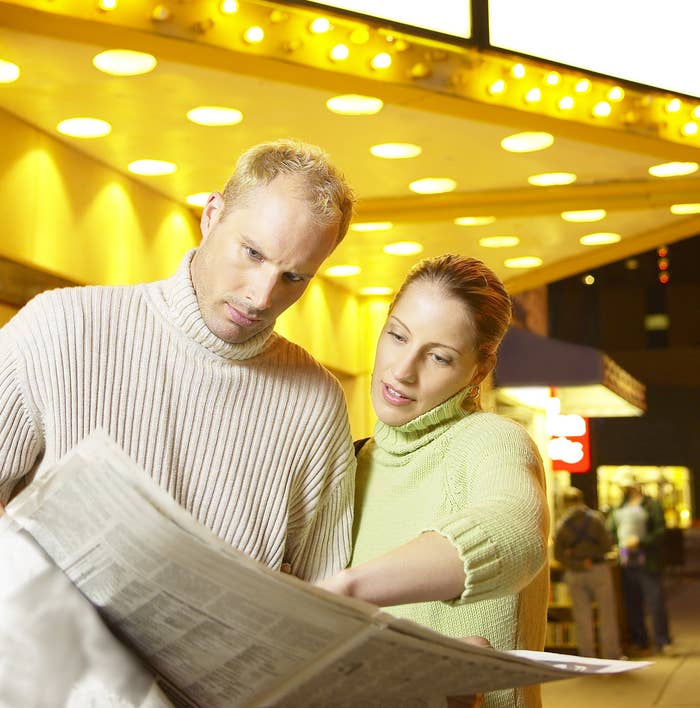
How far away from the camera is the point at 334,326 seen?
1097 cm

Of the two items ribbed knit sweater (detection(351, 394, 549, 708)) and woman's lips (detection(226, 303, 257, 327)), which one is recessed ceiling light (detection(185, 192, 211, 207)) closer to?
ribbed knit sweater (detection(351, 394, 549, 708))

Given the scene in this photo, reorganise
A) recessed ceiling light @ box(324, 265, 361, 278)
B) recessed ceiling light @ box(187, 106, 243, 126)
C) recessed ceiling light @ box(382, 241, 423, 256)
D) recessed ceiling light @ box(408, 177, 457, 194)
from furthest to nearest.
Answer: recessed ceiling light @ box(324, 265, 361, 278) < recessed ceiling light @ box(382, 241, 423, 256) < recessed ceiling light @ box(408, 177, 457, 194) < recessed ceiling light @ box(187, 106, 243, 126)

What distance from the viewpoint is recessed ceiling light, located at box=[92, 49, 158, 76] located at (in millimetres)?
4805

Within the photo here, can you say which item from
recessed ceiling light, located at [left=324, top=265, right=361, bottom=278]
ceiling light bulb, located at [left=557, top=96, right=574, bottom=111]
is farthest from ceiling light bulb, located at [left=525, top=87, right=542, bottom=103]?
recessed ceiling light, located at [left=324, top=265, right=361, bottom=278]

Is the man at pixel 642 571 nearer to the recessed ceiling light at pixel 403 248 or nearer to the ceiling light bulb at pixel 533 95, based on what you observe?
the recessed ceiling light at pixel 403 248

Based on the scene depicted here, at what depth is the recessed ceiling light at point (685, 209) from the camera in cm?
781

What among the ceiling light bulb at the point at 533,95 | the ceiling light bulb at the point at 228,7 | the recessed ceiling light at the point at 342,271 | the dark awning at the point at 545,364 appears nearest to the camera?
the ceiling light bulb at the point at 228,7

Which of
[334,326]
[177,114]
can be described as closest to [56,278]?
[177,114]

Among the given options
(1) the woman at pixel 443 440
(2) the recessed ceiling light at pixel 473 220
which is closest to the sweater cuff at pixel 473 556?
(1) the woman at pixel 443 440

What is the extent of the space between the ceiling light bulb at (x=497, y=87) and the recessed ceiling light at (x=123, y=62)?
1.49 metres

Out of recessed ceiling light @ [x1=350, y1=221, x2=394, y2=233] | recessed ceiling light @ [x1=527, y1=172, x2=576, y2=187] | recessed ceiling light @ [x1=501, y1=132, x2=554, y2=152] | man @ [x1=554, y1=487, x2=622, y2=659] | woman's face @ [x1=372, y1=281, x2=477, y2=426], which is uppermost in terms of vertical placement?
recessed ceiling light @ [x1=350, y1=221, x2=394, y2=233]

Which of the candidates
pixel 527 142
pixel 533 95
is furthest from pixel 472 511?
pixel 527 142

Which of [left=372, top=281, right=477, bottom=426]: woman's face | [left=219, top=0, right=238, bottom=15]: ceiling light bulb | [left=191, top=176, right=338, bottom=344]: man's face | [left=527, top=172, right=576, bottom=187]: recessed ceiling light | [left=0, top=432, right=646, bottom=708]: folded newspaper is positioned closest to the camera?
[left=0, top=432, right=646, bottom=708]: folded newspaper

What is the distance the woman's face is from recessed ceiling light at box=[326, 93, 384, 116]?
11.8 feet
